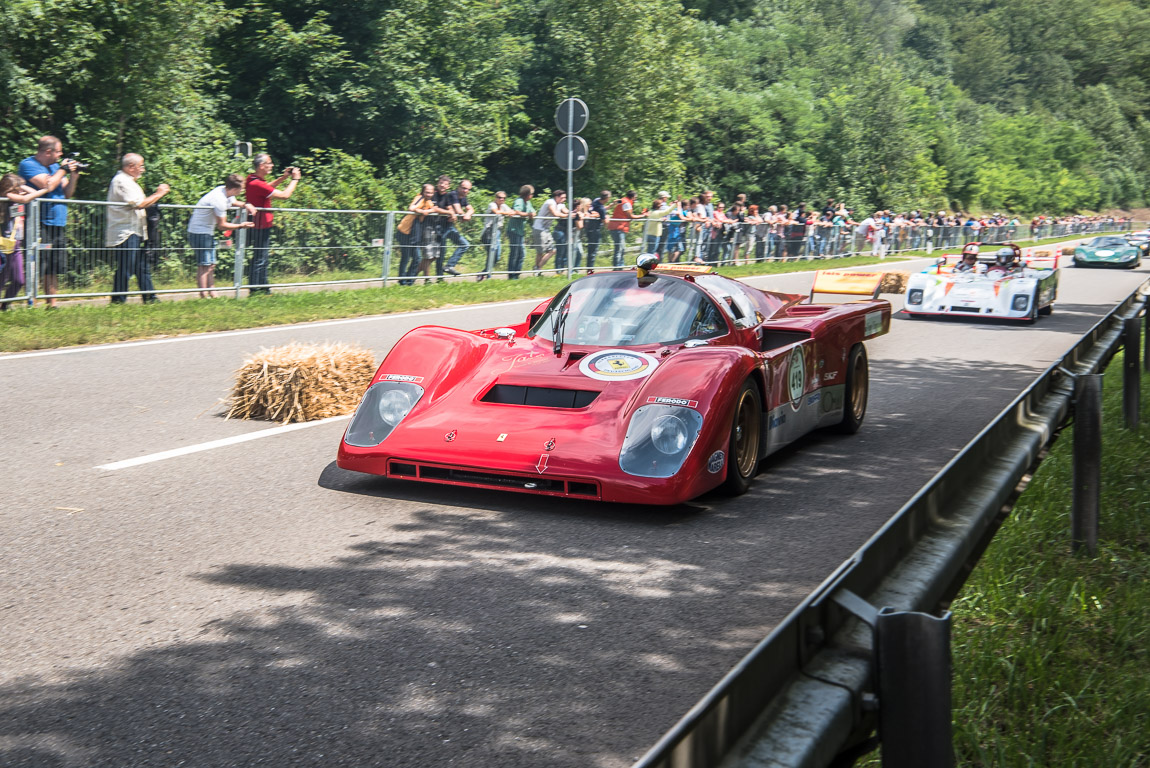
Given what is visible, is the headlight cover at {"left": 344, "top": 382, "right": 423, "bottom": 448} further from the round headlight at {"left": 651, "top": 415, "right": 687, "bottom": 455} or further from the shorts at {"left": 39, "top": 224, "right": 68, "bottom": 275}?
the shorts at {"left": 39, "top": 224, "right": 68, "bottom": 275}

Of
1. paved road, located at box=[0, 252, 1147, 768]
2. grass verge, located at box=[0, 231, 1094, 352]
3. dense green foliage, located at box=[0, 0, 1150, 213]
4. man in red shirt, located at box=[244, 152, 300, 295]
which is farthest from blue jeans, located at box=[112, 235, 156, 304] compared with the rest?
dense green foliage, located at box=[0, 0, 1150, 213]

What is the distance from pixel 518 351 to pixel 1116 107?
125933mm

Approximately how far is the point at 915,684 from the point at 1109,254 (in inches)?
1703

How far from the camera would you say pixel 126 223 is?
13.7 meters

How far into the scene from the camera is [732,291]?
747 cm

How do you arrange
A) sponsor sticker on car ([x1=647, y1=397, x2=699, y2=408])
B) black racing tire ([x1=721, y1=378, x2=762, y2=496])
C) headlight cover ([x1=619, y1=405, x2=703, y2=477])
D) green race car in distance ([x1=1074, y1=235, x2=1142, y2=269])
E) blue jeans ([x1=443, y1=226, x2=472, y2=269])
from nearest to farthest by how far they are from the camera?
headlight cover ([x1=619, y1=405, x2=703, y2=477]), sponsor sticker on car ([x1=647, y1=397, x2=699, y2=408]), black racing tire ([x1=721, y1=378, x2=762, y2=496]), blue jeans ([x1=443, y1=226, x2=472, y2=269]), green race car in distance ([x1=1074, y1=235, x2=1142, y2=269])

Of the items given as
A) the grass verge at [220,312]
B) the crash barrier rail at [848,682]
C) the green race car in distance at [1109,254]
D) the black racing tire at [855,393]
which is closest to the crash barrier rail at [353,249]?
the grass verge at [220,312]

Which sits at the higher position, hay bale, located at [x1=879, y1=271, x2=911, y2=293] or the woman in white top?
the woman in white top

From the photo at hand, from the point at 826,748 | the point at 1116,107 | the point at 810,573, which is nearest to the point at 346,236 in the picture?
the point at 810,573

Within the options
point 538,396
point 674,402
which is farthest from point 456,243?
point 674,402

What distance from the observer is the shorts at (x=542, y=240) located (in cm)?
2138

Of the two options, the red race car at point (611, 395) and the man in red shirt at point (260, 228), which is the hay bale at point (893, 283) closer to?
the man in red shirt at point (260, 228)

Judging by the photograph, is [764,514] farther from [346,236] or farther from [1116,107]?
[1116,107]

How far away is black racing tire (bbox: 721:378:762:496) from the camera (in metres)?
6.10
